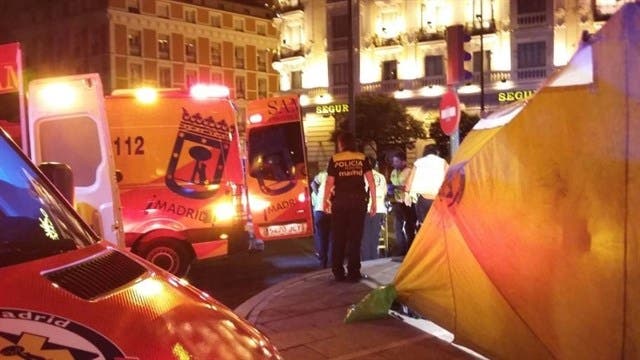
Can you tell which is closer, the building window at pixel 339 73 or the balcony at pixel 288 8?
the building window at pixel 339 73

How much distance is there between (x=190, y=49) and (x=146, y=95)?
5552cm

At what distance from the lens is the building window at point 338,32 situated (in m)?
50.7

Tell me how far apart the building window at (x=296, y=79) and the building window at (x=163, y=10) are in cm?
1451

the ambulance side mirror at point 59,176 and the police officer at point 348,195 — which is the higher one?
the ambulance side mirror at point 59,176

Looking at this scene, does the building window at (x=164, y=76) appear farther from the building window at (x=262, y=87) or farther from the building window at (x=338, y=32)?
the building window at (x=338, y=32)

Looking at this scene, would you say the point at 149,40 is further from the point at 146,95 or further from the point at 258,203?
the point at 146,95

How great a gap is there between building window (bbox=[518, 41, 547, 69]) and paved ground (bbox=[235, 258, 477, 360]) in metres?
38.4

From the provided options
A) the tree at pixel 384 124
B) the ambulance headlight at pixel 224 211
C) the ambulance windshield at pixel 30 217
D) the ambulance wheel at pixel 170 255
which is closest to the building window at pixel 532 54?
the tree at pixel 384 124

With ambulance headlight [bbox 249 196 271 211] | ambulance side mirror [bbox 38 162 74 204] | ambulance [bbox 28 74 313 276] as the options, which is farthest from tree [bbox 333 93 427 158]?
ambulance side mirror [bbox 38 162 74 204]

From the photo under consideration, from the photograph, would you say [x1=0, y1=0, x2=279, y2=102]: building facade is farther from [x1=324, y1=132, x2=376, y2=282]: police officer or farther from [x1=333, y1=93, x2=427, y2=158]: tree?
[x1=324, y1=132, x2=376, y2=282]: police officer

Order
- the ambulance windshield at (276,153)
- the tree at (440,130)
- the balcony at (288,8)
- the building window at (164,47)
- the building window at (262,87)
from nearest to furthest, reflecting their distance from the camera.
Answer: the ambulance windshield at (276,153) < the tree at (440,130) < the balcony at (288,8) < the building window at (164,47) < the building window at (262,87)

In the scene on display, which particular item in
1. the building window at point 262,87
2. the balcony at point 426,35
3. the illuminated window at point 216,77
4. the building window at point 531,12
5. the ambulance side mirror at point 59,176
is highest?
the building window at point 531,12

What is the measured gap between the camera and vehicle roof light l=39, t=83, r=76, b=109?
25.6 ft

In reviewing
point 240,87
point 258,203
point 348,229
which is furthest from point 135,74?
point 348,229
